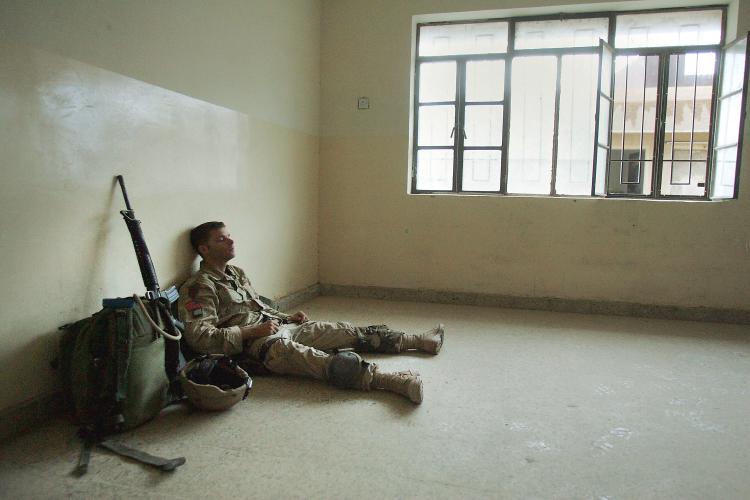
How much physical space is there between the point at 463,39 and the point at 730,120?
7.11 ft

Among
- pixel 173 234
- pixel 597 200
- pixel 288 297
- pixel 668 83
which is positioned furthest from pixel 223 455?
pixel 668 83

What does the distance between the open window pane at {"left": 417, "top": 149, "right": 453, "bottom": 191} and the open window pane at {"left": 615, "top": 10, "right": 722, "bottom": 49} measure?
165 cm

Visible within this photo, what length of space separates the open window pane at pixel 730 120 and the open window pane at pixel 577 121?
918mm

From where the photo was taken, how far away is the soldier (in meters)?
2.29

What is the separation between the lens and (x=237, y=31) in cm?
315

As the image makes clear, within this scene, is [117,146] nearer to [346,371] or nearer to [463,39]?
[346,371]

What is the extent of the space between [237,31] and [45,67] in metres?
1.50

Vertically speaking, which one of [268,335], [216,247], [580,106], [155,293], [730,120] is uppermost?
[580,106]

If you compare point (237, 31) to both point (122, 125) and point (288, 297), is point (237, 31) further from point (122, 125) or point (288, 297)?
point (288, 297)

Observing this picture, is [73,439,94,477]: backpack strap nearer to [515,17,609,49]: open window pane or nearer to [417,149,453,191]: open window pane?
[417,149,453,191]: open window pane

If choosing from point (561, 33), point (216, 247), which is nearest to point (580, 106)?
point (561, 33)

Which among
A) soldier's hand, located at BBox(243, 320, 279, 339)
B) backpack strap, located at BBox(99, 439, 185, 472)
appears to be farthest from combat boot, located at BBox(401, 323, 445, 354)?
backpack strap, located at BBox(99, 439, 185, 472)

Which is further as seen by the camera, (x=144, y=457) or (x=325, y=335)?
(x=325, y=335)

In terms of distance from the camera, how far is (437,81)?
4383mm
